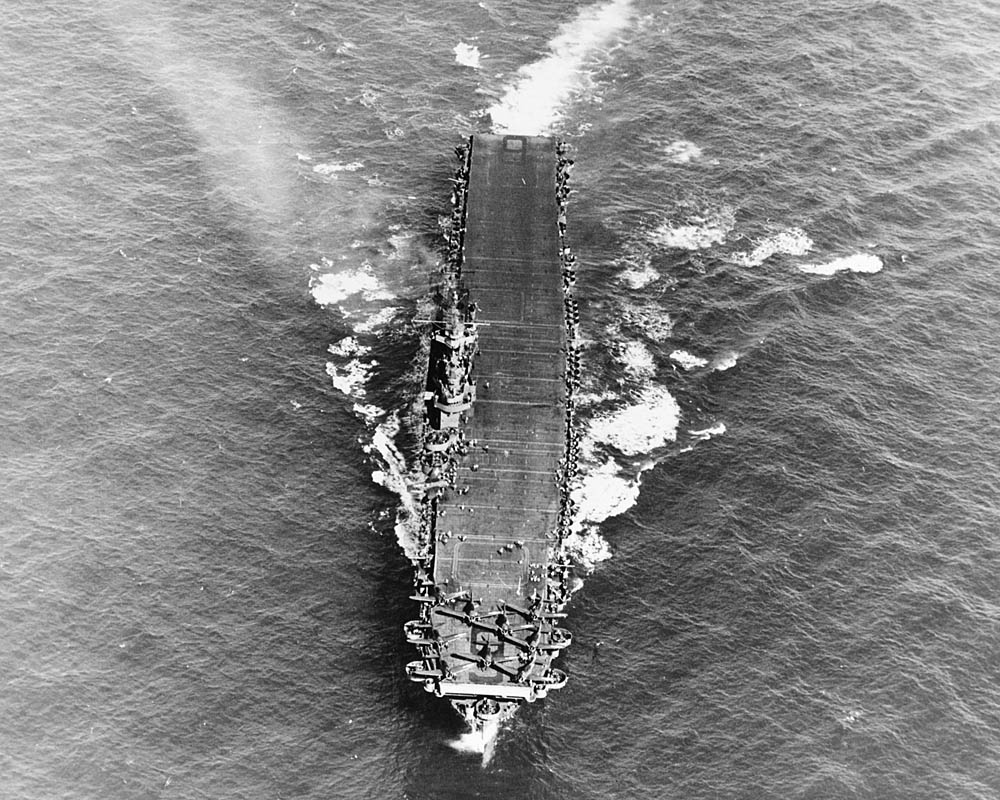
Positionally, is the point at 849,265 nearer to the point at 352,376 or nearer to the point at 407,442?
the point at 407,442

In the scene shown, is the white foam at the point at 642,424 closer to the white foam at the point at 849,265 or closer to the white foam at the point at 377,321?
the white foam at the point at 377,321

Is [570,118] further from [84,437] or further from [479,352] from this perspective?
[84,437]

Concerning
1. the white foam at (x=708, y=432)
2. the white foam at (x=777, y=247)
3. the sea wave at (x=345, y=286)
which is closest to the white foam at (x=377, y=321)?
the sea wave at (x=345, y=286)

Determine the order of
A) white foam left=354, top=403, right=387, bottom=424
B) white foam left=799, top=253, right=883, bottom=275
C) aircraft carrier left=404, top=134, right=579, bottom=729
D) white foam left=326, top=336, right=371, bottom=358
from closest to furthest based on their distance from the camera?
aircraft carrier left=404, top=134, right=579, bottom=729
white foam left=354, top=403, right=387, bottom=424
white foam left=326, top=336, right=371, bottom=358
white foam left=799, top=253, right=883, bottom=275

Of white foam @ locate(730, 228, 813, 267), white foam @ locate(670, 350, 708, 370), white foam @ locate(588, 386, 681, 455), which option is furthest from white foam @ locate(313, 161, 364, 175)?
white foam @ locate(588, 386, 681, 455)

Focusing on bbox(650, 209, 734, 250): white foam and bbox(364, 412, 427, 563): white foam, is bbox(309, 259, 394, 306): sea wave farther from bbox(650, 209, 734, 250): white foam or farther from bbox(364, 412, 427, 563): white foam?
bbox(650, 209, 734, 250): white foam
